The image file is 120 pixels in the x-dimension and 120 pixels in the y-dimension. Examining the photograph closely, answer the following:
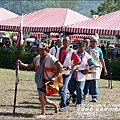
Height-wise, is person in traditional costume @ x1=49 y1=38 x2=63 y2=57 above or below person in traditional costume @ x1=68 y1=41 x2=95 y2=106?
above

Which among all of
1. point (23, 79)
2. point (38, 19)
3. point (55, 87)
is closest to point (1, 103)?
point (55, 87)

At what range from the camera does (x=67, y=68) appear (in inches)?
452

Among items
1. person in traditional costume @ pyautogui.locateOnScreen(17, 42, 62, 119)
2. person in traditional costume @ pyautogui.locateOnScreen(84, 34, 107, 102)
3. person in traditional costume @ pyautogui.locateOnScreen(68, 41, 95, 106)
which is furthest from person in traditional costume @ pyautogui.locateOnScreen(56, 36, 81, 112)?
person in traditional costume @ pyautogui.locateOnScreen(84, 34, 107, 102)

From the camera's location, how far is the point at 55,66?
10.5m

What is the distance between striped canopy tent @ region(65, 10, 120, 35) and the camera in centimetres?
2330

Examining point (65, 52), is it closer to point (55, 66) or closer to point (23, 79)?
point (55, 66)

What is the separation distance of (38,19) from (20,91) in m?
11.5

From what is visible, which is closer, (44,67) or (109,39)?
(44,67)

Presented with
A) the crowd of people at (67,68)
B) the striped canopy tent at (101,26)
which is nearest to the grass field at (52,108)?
the crowd of people at (67,68)

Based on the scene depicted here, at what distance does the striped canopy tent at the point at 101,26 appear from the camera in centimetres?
2330

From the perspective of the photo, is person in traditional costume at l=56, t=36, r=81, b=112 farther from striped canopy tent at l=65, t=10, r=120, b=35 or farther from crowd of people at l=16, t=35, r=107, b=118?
striped canopy tent at l=65, t=10, r=120, b=35

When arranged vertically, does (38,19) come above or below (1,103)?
above

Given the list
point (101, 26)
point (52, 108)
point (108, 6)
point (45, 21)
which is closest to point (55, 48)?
point (52, 108)

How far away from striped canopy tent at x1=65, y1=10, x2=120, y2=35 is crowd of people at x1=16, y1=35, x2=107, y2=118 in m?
9.10
